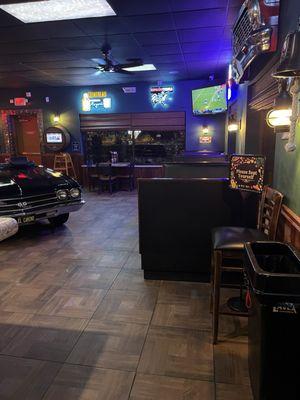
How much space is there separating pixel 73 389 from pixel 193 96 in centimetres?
764

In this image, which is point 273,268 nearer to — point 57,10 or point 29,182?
point 29,182

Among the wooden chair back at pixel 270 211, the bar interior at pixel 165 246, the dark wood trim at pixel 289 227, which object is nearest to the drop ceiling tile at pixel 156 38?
the bar interior at pixel 165 246

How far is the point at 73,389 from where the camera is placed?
5.77 feet

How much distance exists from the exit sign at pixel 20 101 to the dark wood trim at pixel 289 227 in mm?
8954

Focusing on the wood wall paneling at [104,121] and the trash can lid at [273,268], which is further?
the wood wall paneling at [104,121]

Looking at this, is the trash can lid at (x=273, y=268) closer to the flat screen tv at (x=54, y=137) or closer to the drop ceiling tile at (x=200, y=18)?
the drop ceiling tile at (x=200, y=18)

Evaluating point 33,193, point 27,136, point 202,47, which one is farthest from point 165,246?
point 27,136

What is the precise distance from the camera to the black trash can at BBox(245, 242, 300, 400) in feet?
4.38

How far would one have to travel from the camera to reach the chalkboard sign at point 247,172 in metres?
2.37

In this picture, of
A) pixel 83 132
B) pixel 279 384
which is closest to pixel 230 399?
pixel 279 384

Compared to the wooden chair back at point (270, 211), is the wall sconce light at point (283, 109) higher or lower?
higher

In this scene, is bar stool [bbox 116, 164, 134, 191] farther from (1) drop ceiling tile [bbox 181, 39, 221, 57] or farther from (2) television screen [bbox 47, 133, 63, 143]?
(1) drop ceiling tile [bbox 181, 39, 221, 57]

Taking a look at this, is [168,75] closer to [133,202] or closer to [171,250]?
[133,202]

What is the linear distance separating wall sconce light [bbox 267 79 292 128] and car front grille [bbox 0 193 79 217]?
3187 millimetres
